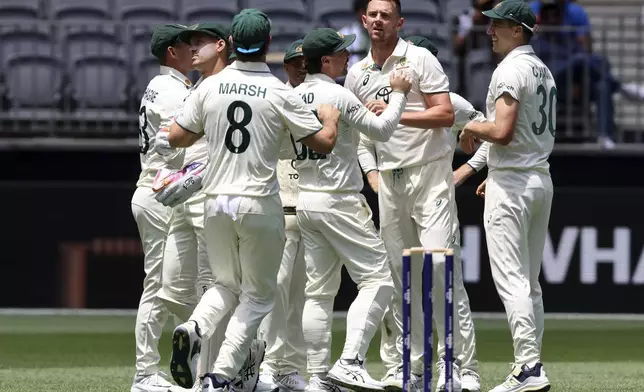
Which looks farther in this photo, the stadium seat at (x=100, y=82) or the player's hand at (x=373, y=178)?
the stadium seat at (x=100, y=82)

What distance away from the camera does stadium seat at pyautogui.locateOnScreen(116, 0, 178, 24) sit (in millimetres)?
14930

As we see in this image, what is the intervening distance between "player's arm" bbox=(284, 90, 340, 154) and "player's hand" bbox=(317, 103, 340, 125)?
0.06 meters

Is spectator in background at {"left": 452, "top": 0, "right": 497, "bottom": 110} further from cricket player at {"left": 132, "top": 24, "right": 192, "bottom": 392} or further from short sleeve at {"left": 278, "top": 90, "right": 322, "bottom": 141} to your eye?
short sleeve at {"left": 278, "top": 90, "right": 322, "bottom": 141}

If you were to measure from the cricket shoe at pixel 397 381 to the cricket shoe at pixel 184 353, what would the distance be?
127 cm

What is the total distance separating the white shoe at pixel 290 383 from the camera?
8.21 meters

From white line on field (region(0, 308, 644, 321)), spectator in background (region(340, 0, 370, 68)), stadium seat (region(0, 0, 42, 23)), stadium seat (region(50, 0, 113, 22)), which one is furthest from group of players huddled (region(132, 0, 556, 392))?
stadium seat (region(0, 0, 42, 23))

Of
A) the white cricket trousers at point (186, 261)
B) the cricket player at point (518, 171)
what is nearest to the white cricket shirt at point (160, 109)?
the white cricket trousers at point (186, 261)

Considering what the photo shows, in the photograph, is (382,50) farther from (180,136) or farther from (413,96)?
(180,136)

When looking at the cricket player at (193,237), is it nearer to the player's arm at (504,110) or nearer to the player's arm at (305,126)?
the player's arm at (305,126)

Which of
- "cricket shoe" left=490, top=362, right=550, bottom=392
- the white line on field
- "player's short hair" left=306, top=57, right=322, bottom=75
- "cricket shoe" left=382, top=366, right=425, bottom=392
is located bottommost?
the white line on field

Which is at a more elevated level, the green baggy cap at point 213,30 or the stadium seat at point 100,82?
the green baggy cap at point 213,30

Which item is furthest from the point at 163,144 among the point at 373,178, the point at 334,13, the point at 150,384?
the point at 334,13

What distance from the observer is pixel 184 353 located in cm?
692

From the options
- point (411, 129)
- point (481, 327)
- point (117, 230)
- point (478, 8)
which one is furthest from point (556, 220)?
point (411, 129)
